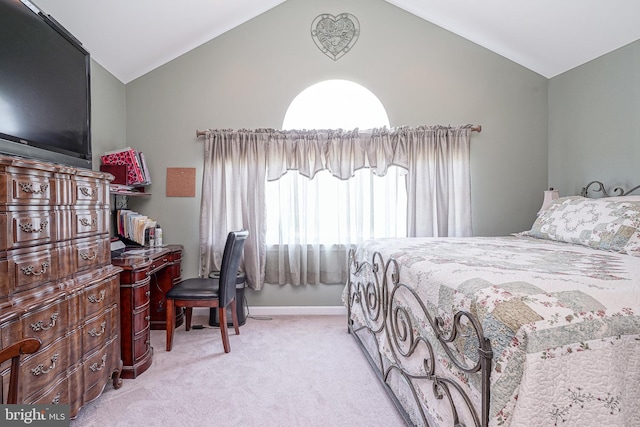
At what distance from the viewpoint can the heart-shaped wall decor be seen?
3.30 metres

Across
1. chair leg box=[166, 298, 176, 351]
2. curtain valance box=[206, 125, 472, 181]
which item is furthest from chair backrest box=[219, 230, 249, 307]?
curtain valance box=[206, 125, 472, 181]

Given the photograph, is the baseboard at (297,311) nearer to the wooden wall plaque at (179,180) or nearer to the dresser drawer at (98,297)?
the wooden wall plaque at (179,180)

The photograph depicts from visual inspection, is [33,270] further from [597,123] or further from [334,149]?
[597,123]

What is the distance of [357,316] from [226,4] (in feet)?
9.92

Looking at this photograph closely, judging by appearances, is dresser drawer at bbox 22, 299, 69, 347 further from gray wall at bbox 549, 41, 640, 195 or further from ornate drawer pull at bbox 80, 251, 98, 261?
gray wall at bbox 549, 41, 640, 195

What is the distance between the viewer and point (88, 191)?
1697mm

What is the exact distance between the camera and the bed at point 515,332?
808 mm

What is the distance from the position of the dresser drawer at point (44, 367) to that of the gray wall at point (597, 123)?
4.02 meters

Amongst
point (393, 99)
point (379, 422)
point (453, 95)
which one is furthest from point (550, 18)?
point (379, 422)

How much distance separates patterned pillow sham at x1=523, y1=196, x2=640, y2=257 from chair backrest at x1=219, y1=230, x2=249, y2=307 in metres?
2.39

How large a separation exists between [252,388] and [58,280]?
48.2 inches

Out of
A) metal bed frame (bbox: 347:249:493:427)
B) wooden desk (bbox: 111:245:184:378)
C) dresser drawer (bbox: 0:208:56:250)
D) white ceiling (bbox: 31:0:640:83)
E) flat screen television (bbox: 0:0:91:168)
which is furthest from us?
white ceiling (bbox: 31:0:640:83)

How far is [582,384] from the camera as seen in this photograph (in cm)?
81

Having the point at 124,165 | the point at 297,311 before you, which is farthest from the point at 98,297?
the point at 297,311
